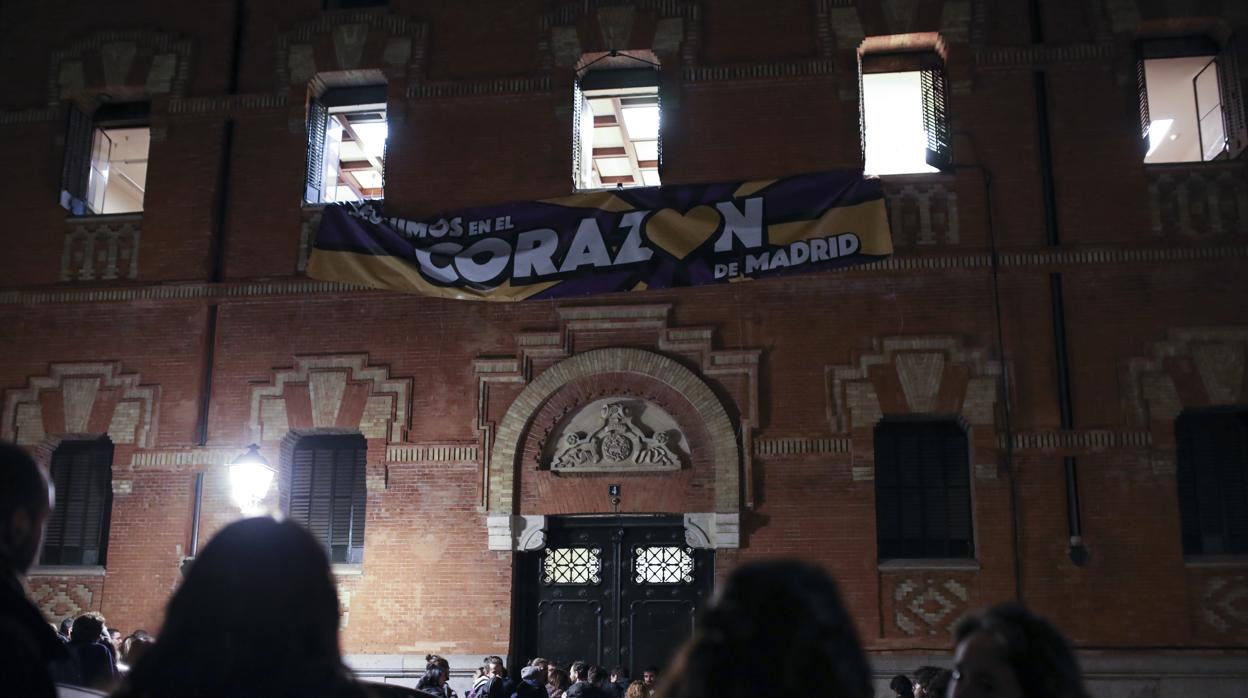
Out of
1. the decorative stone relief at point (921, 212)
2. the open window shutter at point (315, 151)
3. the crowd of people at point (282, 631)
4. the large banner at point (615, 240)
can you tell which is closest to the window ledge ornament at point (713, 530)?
the large banner at point (615, 240)

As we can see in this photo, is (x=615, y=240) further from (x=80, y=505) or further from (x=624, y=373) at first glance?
(x=80, y=505)

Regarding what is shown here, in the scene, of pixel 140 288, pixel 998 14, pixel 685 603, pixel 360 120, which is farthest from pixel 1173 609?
pixel 140 288

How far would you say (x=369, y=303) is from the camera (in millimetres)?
14836

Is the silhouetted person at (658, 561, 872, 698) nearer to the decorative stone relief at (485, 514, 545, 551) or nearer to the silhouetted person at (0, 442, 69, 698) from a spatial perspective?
the silhouetted person at (0, 442, 69, 698)

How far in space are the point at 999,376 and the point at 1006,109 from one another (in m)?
3.58

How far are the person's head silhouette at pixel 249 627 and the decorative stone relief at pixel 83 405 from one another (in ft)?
44.3

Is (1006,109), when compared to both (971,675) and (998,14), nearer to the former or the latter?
(998,14)

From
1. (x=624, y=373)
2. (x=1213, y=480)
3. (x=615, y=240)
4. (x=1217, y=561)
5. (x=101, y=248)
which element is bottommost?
(x=1217, y=561)

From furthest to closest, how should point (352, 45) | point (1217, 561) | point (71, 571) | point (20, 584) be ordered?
point (352, 45)
point (71, 571)
point (1217, 561)
point (20, 584)

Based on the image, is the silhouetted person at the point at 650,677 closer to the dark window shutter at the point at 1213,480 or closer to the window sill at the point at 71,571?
the dark window shutter at the point at 1213,480

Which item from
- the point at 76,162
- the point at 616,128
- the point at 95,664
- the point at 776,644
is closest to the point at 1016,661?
the point at 776,644

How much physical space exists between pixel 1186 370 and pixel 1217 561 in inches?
89.4

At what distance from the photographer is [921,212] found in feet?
46.3

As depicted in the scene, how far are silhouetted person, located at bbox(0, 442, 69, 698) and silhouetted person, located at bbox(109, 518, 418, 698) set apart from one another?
0.19 meters
